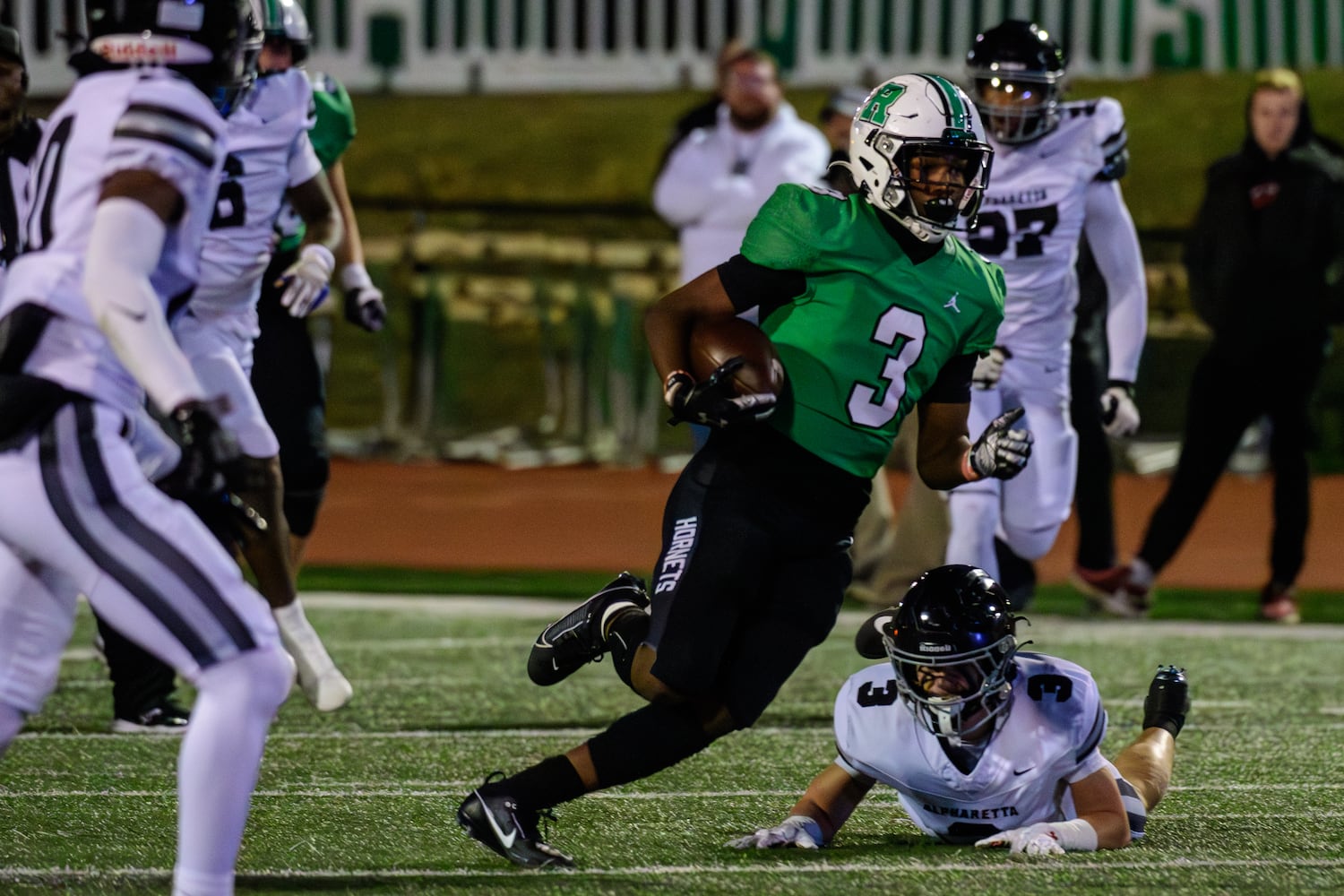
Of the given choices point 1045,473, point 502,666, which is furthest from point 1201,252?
point 502,666

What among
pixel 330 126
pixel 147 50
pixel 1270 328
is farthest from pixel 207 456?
pixel 1270 328

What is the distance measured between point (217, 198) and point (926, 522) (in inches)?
123

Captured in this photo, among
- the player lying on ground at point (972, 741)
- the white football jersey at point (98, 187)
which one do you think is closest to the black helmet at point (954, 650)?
the player lying on ground at point (972, 741)

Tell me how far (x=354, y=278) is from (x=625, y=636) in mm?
2251

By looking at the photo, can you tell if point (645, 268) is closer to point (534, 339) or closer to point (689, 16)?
point (534, 339)

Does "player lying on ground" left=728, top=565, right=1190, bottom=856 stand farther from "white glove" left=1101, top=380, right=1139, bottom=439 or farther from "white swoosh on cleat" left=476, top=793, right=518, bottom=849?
"white glove" left=1101, top=380, right=1139, bottom=439

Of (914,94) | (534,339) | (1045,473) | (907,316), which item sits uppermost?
(914,94)

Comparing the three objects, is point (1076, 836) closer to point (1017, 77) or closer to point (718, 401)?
point (718, 401)

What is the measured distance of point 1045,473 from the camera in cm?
634

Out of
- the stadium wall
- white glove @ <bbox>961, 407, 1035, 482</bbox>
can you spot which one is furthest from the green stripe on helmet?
the stadium wall

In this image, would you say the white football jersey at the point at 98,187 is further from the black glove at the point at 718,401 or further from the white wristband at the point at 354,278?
the white wristband at the point at 354,278

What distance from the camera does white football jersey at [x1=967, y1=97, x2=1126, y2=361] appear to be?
6.38 metres

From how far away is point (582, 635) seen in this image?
15.4 ft

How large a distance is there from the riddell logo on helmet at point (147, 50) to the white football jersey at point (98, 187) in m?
0.02
